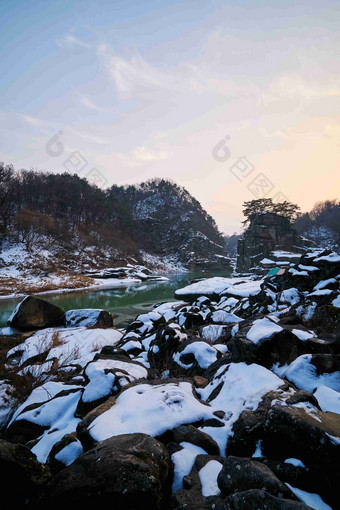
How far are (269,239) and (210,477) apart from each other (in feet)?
160

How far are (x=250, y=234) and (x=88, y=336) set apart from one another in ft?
148

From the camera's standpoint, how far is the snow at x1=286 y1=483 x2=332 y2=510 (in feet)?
5.24

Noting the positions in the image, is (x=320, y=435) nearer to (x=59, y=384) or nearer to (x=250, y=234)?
(x=59, y=384)

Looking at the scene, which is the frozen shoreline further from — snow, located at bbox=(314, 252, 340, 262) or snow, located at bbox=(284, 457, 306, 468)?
snow, located at bbox=(284, 457, 306, 468)

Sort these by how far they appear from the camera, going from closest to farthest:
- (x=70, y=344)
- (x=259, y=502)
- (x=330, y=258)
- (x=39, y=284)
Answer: (x=259, y=502)
(x=70, y=344)
(x=330, y=258)
(x=39, y=284)

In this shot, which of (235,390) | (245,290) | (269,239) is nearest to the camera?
(235,390)

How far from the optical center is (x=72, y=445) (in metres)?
2.41

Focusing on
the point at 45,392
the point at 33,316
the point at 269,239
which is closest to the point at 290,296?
the point at 45,392

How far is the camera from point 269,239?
46.4m

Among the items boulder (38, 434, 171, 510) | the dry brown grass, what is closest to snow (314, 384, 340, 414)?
boulder (38, 434, 171, 510)

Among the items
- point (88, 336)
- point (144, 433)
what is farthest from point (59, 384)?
point (88, 336)

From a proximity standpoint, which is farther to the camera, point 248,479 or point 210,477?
point 210,477

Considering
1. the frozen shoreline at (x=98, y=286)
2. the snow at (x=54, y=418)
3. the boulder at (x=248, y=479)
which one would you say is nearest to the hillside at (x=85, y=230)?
the frozen shoreline at (x=98, y=286)

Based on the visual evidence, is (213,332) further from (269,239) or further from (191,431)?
(269,239)
